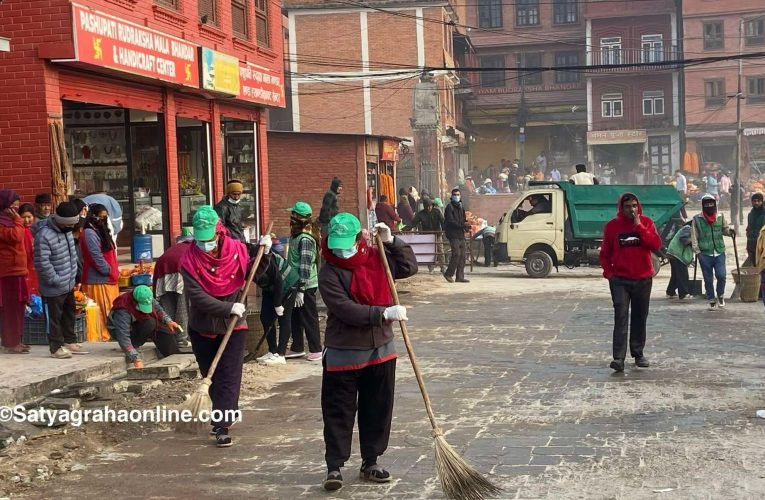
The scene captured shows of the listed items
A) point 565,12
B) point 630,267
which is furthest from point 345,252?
point 565,12

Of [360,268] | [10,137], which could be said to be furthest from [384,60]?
[360,268]

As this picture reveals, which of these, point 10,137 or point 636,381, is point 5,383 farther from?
point 636,381

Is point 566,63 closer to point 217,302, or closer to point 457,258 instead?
point 457,258

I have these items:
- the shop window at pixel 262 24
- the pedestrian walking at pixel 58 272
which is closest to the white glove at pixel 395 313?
the pedestrian walking at pixel 58 272

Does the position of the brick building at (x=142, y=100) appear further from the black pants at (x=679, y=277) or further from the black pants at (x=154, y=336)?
the black pants at (x=679, y=277)

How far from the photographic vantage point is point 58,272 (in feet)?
38.3

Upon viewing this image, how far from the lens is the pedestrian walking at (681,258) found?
18.8 meters

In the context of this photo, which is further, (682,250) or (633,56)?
(633,56)

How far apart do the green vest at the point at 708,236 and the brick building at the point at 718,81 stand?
1730 inches

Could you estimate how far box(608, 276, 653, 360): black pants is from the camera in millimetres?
11422

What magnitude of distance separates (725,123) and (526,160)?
40.4 feet

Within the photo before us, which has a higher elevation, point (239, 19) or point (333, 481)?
point (239, 19)

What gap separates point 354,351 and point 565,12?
63.6 meters

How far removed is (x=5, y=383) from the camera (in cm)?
1000
